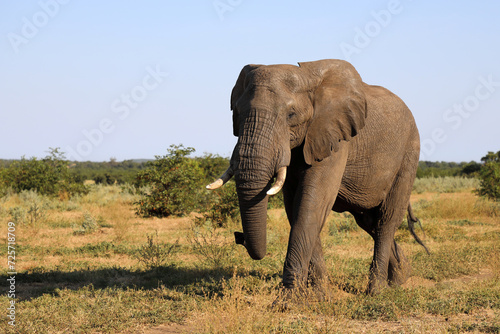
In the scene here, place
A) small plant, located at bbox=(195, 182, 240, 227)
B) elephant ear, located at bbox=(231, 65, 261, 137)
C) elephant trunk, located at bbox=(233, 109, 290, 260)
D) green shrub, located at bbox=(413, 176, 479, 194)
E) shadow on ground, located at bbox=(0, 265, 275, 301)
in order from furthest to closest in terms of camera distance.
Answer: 1. green shrub, located at bbox=(413, 176, 479, 194)
2. small plant, located at bbox=(195, 182, 240, 227)
3. shadow on ground, located at bbox=(0, 265, 275, 301)
4. elephant ear, located at bbox=(231, 65, 261, 137)
5. elephant trunk, located at bbox=(233, 109, 290, 260)

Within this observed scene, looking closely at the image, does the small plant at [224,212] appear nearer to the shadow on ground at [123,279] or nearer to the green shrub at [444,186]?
the shadow on ground at [123,279]

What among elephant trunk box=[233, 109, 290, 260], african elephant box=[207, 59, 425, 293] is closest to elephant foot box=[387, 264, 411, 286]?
african elephant box=[207, 59, 425, 293]

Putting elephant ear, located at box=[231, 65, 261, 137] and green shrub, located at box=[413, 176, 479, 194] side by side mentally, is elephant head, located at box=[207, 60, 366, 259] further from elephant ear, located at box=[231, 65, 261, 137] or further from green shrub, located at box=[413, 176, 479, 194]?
green shrub, located at box=[413, 176, 479, 194]

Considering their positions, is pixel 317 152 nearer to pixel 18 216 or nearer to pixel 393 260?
pixel 393 260

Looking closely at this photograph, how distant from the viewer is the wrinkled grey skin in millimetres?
5113

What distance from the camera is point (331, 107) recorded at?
5.71 metres

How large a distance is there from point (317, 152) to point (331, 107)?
1.75ft

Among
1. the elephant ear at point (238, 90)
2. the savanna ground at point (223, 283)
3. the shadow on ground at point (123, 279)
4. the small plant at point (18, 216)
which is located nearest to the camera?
the savanna ground at point (223, 283)

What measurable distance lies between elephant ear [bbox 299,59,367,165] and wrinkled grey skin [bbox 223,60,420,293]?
0.4 inches

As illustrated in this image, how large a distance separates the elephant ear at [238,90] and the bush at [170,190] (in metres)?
9.83

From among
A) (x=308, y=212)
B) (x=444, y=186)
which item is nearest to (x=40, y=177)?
(x=308, y=212)

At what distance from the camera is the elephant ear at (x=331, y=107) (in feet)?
18.4

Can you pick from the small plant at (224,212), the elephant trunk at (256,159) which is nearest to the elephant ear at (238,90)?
the elephant trunk at (256,159)

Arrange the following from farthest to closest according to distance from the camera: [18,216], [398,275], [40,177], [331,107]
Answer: [40,177] → [18,216] → [398,275] → [331,107]
